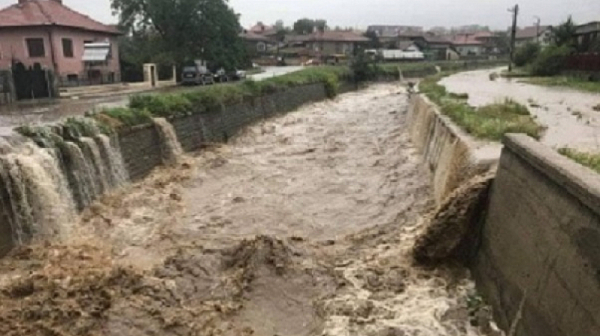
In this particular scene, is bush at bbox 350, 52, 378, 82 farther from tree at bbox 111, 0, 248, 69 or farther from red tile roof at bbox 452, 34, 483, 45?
red tile roof at bbox 452, 34, 483, 45

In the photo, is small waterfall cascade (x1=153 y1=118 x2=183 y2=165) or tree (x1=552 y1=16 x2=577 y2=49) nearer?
small waterfall cascade (x1=153 y1=118 x2=183 y2=165)

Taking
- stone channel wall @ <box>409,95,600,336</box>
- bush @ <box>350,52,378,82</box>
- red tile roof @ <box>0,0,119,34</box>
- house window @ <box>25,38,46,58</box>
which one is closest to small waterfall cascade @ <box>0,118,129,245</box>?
stone channel wall @ <box>409,95,600,336</box>

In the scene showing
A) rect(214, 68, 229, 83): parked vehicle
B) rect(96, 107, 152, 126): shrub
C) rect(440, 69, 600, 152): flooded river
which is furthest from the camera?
rect(214, 68, 229, 83): parked vehicle

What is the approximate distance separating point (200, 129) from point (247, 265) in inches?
447

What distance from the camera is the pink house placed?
3134 cm

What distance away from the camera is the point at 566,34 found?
1499 inches

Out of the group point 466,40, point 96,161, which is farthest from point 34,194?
point 466,40

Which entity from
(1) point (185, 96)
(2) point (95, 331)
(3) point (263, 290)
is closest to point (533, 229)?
(3) point (263, 290)

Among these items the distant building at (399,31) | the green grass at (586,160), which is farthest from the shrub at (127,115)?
the distant building at (399,31)

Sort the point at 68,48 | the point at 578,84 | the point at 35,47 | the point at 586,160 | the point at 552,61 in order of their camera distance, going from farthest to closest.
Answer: the point at 552,61 → the point at 68,48 → the point at 35,47 → the point at 578,84 → the point at 586,160

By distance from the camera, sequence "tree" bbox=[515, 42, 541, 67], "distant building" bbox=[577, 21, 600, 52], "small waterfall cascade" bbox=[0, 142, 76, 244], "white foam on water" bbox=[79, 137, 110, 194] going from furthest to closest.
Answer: "tree" bbox=[515, 42, 541, 67] < "distant building" bbox=[577, 21, 600, 52] < "white foam on water" bbox=[79, 137, 110, 194] < "small waterfall cascade" bbox=[0, 142, 76, 244]

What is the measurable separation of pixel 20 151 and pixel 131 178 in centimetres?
373

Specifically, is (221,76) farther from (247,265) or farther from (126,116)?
(247,265)

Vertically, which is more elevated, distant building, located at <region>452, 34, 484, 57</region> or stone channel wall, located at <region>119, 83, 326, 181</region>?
distant building, located at <region>452, 34, 484, 57</region>
